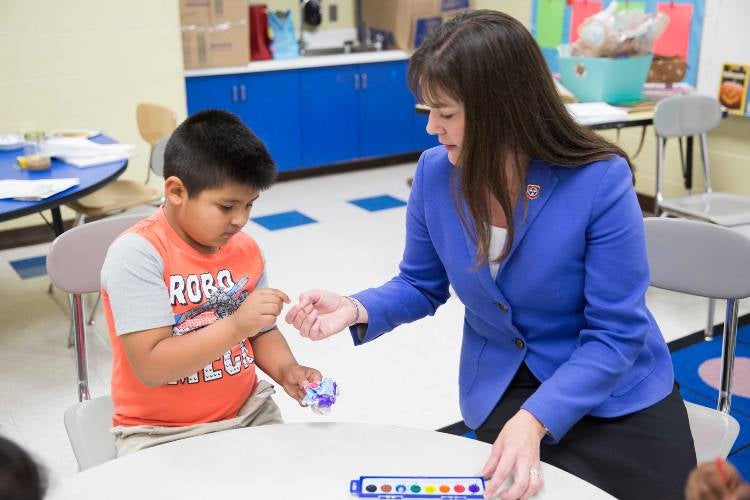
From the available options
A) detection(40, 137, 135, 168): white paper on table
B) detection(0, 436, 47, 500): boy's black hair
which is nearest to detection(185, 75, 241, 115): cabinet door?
detection(40, 137, 135, 168): white paper on table

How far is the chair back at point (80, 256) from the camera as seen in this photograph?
6.01 ft

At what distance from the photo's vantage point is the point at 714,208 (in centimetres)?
341

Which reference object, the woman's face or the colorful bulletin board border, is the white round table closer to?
the woman's face

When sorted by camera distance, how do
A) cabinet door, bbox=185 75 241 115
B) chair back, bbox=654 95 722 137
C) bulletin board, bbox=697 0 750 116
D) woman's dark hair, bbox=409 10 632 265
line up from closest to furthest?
woman's dark hair, bbox=409 10 632 265, chair back, bbox=654 95 722 137, bulletin board, bbox=697 0 750 116, cabinet door, bbox=185 75 241 115

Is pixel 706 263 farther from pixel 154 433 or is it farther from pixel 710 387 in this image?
pixel 154 433

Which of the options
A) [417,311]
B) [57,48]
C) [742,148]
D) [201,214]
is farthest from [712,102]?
[57,48]

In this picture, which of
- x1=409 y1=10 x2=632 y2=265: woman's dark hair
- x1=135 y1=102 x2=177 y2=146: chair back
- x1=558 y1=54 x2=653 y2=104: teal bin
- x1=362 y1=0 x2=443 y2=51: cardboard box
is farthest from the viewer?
x1=362 y1=0 x2=443 y2=51: cardboard box

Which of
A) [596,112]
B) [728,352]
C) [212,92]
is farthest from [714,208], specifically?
[212,92]

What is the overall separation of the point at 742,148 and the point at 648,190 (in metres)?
0.71

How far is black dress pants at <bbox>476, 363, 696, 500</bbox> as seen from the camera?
1402 mm

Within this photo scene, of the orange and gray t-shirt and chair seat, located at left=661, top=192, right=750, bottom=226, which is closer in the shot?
A: the orange and gray t-shirt

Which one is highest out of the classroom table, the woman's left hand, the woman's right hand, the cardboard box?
the cardboard box

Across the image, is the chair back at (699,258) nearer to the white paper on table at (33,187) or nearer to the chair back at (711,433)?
the chair back at (711,433)

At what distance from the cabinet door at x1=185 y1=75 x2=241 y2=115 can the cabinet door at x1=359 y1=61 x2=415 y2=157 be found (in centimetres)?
95
